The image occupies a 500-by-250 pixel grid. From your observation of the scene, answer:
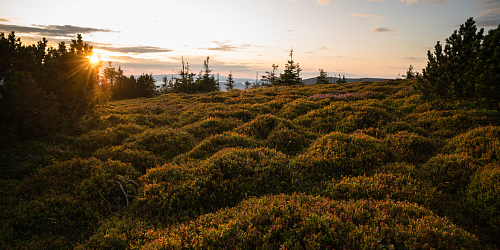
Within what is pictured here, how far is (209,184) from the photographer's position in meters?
6.95

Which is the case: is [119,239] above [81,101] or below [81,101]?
below

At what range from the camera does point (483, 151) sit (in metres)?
7.95

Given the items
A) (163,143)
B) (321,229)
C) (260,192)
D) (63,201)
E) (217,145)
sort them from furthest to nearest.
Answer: (163,143) < (217,145) < (260,192) < (63,201) < (321,229)

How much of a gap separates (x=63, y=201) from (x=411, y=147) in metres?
12.8

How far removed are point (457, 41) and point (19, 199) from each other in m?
25.0

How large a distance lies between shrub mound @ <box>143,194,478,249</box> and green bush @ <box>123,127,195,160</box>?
580cm

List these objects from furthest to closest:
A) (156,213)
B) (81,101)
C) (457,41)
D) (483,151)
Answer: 1. (457,41)
2. (81,101)
3. (483,151)
4. (156,213)

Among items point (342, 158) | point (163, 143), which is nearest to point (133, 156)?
point (163, 143)

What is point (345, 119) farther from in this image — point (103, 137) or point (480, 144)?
point (103, 137)

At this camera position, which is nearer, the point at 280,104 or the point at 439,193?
the point at 439,193

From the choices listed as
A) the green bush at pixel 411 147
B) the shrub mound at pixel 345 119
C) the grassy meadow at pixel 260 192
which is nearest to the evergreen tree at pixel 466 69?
the grassy meadow at pixel 260 192

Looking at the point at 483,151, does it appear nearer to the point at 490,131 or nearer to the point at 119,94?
the point at 490,131

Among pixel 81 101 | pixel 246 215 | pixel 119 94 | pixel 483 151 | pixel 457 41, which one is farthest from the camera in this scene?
pixel 119 94

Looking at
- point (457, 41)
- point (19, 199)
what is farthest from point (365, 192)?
point (457, 41)
